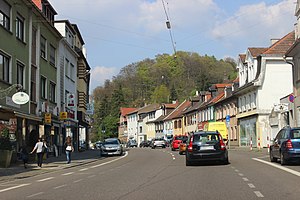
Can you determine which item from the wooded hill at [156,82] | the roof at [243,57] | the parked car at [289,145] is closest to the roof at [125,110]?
the wooded hill at [156,82]

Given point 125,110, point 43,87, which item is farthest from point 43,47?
point 125,110

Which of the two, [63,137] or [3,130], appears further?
[63,137]

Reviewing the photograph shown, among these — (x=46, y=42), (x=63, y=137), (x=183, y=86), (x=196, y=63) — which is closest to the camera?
(x=46, y=42)

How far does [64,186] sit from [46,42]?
21420mm

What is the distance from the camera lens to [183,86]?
90438 mm

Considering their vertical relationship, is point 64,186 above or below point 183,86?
below

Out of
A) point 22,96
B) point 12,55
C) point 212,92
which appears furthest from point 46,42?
point 212,92

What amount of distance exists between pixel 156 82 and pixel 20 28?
59710mm

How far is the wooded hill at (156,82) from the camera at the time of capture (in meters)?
67.9

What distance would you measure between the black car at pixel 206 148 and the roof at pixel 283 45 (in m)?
28.2

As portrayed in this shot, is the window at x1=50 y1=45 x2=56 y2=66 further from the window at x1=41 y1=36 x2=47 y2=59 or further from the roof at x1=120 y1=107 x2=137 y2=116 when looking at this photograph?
the roof at x1=120 y1=107 x2=137 y2=116

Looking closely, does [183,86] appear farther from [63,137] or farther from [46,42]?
[46,42]

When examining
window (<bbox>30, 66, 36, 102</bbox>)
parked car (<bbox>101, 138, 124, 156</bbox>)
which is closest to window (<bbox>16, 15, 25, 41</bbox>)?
window (<bbox>30, 66, 36, 102</bbox>)

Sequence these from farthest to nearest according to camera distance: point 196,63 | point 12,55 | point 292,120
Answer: point 196,63 → point 292,120 → point 12,55
